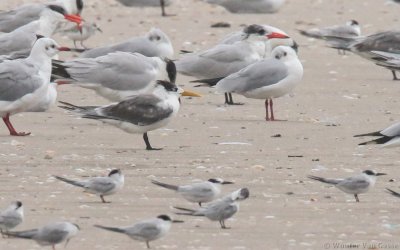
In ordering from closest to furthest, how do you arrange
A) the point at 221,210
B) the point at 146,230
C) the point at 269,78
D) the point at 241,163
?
the point at 146,230, the point at 221,210, the point at 241,163, the point at 269,78

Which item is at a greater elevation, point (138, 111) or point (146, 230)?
point (146, 230)

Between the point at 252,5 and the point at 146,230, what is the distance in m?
14.3

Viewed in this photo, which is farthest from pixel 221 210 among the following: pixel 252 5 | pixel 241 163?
pixel 252 5

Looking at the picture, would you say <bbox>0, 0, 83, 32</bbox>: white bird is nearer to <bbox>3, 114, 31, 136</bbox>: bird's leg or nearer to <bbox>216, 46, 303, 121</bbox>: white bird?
<bbox>216, 46, 303, 121</bbox>: white bird

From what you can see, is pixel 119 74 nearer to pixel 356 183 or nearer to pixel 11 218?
pixel 356 183

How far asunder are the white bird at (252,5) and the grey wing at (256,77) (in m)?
7.84

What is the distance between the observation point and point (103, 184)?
8102 millimetres

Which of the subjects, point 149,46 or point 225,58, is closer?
point 225,58

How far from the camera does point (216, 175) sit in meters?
9.23

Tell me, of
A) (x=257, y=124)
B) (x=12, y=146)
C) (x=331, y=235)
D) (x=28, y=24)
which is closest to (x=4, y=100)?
(x=12, y=146)

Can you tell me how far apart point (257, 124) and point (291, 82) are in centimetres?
90

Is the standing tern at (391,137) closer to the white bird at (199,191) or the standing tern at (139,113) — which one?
the white bird at (199,191)

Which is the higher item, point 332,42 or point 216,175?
point 216,175

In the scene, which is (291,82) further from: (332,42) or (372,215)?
(372,215)
